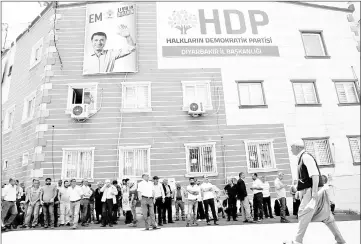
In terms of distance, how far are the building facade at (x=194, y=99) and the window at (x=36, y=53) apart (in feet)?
0.26

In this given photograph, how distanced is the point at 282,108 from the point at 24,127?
14765mm

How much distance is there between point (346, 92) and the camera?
51.9ft

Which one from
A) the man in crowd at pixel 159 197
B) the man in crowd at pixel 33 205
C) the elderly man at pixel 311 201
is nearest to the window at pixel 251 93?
the man in crowd at pixel 159 197

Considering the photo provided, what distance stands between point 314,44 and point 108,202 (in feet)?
50.2

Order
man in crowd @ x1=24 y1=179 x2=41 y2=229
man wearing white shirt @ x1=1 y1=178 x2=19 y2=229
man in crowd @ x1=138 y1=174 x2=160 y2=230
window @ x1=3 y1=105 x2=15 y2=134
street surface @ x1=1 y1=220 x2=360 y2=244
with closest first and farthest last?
1. street surface @ x1=1 y1=220 x2=360 y2=244
2. man in crowd @ x1=138 y1=174 x2=160 y2=230
3. man wearing white shirt @ x1=1 y1=178 x2=19 y2=229
4. man in crowd @ x1=24 y1=179 x2=41 y2=229
5. window @ x1=3 y1=105 x2=15 y2=134

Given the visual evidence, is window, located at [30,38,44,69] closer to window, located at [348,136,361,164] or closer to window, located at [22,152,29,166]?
window, located at [22,152,29,166]

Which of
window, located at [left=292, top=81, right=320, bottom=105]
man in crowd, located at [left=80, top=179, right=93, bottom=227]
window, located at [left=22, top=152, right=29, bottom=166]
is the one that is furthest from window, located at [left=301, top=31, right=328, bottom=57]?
window, located at [left=22, top=152, right=29, bottom=166]

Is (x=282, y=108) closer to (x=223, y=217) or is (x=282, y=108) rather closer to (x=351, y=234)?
(x=223, y=217)

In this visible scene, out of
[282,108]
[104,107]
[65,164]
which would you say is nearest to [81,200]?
[65,164]

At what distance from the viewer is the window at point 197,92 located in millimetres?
14695

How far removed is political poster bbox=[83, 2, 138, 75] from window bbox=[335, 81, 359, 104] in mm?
12042

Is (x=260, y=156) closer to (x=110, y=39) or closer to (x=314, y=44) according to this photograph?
(x=314, y=44)

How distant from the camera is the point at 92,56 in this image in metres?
15.0

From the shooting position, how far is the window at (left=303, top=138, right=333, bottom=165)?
46.9 ft
